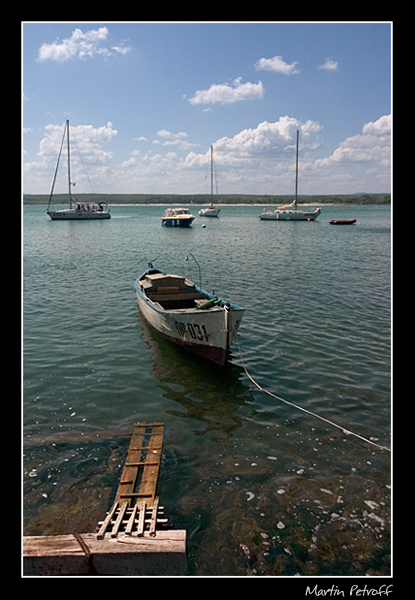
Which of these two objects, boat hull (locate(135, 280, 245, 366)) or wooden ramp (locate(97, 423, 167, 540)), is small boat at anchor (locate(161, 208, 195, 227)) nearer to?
boat hull (locate(135, 280, 245, 366))

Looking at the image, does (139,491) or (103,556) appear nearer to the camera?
(103,556)

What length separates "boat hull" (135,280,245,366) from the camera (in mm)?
11641

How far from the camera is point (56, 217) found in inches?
3489

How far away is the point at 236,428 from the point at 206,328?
11.8 ft

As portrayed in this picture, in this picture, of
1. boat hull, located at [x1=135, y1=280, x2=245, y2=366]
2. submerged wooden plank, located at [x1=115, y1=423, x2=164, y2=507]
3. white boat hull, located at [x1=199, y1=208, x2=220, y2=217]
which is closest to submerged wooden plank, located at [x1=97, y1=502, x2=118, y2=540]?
submerged wooden plank, located at [x1=115, y1=423, x2=164, y2=507]

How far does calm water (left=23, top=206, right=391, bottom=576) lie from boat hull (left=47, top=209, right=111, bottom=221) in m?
71.9

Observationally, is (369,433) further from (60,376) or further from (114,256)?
(114,256)

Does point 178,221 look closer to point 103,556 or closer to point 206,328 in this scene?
point 206,328

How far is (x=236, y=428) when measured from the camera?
9.33 meters

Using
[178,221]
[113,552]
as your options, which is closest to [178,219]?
[178,221]

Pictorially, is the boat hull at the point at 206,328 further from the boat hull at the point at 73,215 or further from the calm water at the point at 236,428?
the boat hull at the point at 73,215

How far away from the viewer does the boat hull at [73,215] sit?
87.4 meters

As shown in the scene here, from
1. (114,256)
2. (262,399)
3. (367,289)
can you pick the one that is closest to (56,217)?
(114,256)

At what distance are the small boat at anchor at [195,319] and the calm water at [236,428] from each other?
0.60 meters
